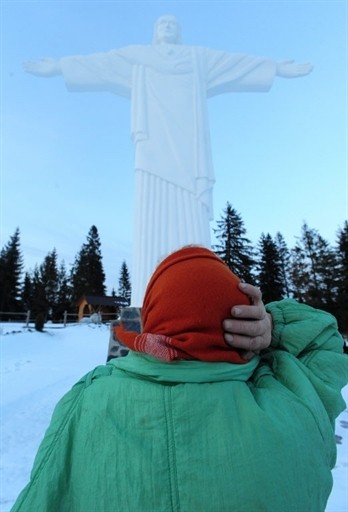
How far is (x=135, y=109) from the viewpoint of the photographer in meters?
5.29

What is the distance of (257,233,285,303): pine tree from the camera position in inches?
1067

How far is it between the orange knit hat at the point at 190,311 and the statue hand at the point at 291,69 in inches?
238

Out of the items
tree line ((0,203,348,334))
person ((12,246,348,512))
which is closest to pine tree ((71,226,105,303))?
tree line ((0,203,348,334))

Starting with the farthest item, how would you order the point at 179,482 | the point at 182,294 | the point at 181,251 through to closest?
the point at 181,251 → the point at 182,294 → the point at 179,482

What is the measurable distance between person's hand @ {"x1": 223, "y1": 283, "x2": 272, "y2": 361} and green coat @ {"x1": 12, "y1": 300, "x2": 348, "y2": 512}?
48 mm

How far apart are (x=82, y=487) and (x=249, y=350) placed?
1.56ft

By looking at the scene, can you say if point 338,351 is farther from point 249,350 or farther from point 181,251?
point 181,251

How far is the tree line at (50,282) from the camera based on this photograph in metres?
38.4

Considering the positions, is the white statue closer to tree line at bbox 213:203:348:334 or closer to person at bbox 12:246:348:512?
person at bbox 12:246:348:512

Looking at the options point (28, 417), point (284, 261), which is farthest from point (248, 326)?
point (284, 261)

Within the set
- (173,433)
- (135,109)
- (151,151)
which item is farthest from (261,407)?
(135,109)

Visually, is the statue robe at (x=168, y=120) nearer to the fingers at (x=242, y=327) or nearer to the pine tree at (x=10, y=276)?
the fingers at (x=242, y=327)

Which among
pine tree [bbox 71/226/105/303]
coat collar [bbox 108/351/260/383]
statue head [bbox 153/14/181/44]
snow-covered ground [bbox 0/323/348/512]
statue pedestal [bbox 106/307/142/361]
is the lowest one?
snow-covered ground [bbox 0/323/348/512]

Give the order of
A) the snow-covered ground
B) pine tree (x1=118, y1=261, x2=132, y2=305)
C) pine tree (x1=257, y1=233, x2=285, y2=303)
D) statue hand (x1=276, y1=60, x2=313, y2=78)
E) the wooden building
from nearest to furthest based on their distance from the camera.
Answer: the snow-covered ground
statue hand (x1=276, y1=60, x2=313, y2=78)
pine tree (x1=257, y1=233, x2=285, y2=303)
the wooden building
pine tree (x1=118, y1=261, x2=132, y2=305)
